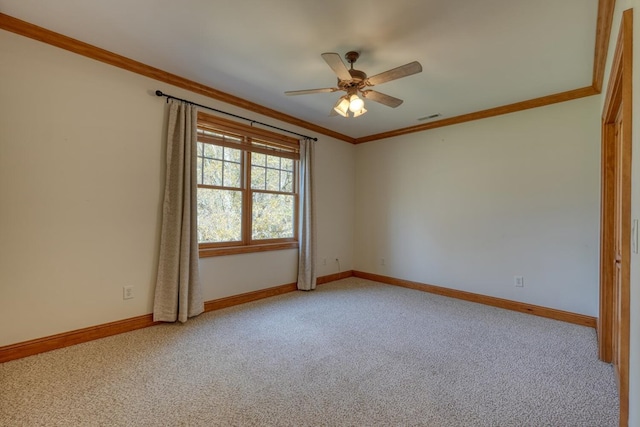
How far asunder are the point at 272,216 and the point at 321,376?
2.45 m

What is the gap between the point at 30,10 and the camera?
209 centimetres

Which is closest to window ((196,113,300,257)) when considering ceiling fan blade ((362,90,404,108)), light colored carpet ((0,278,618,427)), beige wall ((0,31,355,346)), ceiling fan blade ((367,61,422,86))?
beige wall ((0,31,355,346))

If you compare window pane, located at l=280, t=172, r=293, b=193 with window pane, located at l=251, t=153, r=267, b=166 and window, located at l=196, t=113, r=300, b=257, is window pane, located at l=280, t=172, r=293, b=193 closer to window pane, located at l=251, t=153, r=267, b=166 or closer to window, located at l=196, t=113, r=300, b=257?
window, located at l=196, t=113, r=300, b=257

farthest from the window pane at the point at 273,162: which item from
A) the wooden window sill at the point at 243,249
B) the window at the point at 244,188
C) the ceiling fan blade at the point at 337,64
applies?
the ceiling fan blade at the point at 337,64

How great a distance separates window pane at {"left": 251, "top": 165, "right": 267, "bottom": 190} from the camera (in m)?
3.90

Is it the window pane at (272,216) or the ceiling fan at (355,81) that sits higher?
the ceiling fan at (355,81)

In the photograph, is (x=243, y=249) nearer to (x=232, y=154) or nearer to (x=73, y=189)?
(x=232, y=154)

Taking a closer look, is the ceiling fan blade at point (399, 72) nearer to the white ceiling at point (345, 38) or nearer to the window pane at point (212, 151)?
the white ceiling at point (345, 38)

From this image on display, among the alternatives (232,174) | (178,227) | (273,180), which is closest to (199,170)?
(232,174)

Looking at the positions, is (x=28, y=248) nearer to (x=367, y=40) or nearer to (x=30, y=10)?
(x=30, y=10)

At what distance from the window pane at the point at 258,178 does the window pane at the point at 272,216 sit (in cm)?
11

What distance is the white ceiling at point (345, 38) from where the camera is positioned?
6.59ft

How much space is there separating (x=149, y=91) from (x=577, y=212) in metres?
4.62

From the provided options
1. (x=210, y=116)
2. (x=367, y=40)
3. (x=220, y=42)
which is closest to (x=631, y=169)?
(x=367, y=40)
